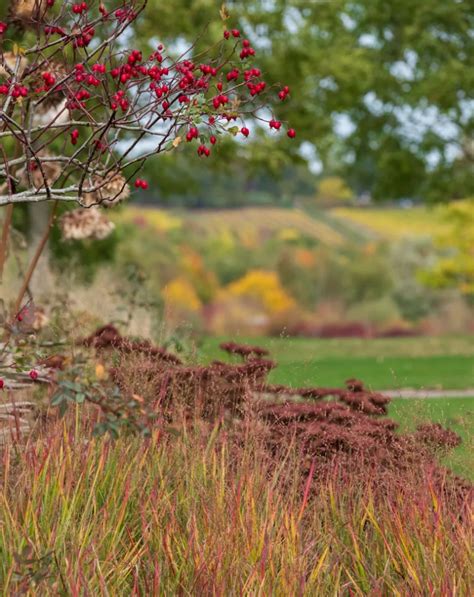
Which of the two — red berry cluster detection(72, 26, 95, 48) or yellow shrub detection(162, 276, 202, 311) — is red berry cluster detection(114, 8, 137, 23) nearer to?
red berry cluster detection(72, 26, 95, 48)

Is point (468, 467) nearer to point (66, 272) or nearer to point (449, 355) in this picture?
point (66, 272)

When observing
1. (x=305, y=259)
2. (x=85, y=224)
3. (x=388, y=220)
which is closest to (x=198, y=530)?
(x=85, y=224)

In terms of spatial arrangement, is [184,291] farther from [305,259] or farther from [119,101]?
[119,101]

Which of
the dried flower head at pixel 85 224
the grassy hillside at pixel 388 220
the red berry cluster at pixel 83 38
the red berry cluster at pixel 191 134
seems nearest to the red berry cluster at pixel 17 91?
the red berry cluster at pixel 83 38

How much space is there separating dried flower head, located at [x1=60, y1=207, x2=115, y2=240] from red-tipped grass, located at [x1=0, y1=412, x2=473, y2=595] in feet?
15.7

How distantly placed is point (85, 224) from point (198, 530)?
5.89m

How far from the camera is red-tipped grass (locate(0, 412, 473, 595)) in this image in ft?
12.8

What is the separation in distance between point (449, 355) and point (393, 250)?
22597 millimetres

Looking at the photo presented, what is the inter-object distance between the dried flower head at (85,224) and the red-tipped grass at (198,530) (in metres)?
4.79

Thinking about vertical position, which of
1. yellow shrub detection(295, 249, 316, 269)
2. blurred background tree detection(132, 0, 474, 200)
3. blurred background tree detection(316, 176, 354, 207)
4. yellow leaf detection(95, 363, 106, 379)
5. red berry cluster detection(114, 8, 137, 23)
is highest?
blurred background tree detection(316, 176, 354, 207)

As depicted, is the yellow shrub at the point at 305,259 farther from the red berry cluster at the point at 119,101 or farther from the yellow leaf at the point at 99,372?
the yellow leaf at the point at 99,372

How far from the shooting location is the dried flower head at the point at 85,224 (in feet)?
32.2

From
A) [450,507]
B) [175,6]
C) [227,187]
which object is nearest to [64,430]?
[450,507]

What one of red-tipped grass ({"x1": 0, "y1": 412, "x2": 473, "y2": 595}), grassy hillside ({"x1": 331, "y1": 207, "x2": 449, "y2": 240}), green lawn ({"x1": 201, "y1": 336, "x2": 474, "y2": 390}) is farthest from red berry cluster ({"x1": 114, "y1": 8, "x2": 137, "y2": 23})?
grassy hillside ({"x1": 331, "y1": 207, "x2": 449, "y2": 240})
